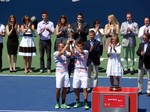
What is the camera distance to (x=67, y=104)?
14422 millimetres

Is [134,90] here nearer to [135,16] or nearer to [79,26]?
[79,26]

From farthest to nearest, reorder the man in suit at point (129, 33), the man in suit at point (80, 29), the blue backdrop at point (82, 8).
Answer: the blue backdrop at point (82, 8), the man in suit at point (129, 33), the man in suit at point (80, 29)

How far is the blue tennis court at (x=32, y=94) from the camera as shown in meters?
14.0

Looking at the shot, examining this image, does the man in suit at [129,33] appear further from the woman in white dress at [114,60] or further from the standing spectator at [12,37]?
the standing spectator at [12,37]

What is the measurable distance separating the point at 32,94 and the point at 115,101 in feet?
12.6

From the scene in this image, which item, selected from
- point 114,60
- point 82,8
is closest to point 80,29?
point 114,60

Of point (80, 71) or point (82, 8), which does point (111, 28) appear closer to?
point (80, 71)

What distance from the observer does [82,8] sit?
2978 cm

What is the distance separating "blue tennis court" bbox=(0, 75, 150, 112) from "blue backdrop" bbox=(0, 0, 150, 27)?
484 inches

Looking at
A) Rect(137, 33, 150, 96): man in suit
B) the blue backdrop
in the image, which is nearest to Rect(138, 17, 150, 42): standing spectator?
Rect(137, 33, 150, 96): man in suit

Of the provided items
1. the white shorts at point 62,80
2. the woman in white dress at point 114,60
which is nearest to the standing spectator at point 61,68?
the white shorts at point 62,80

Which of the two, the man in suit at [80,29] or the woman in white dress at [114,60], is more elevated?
the man in suit at [80,29]

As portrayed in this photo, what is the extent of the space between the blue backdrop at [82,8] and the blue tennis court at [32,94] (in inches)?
484

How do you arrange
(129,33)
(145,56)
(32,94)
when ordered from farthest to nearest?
(129,33) < (32,94) < (145,56)
